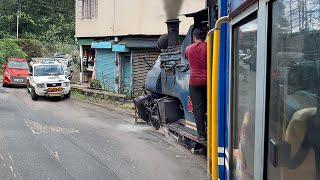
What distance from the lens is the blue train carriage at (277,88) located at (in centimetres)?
194

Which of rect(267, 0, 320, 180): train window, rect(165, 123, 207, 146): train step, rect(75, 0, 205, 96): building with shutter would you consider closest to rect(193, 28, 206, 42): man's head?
rect(165, 123, 207, 146): train step

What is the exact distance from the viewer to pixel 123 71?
24.1 m

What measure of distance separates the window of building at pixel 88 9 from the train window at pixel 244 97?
23480 mm

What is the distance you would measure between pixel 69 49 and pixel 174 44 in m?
35.5

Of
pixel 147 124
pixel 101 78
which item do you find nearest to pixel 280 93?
pixel 147 124

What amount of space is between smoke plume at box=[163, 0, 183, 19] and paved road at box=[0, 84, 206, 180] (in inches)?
235

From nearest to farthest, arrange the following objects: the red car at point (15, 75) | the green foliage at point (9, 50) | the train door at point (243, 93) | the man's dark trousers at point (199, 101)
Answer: the train door at point (243, 93), the man's dark trousers at point (199, 101), the red car at point (15, 75), the green foliage at point (9, 50)

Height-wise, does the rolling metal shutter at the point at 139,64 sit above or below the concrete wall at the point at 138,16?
below

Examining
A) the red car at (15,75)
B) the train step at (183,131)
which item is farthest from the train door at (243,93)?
the red car at (15,75)

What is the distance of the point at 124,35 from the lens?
22.7m

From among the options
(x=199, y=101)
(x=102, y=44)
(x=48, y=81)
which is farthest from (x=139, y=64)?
(x=199, y=101)

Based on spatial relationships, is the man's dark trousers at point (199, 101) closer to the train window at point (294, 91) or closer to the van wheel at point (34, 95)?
the train window at point (294, 91)

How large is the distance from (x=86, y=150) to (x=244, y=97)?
7622 millimetres

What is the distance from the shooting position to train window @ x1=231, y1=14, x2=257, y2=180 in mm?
2785
